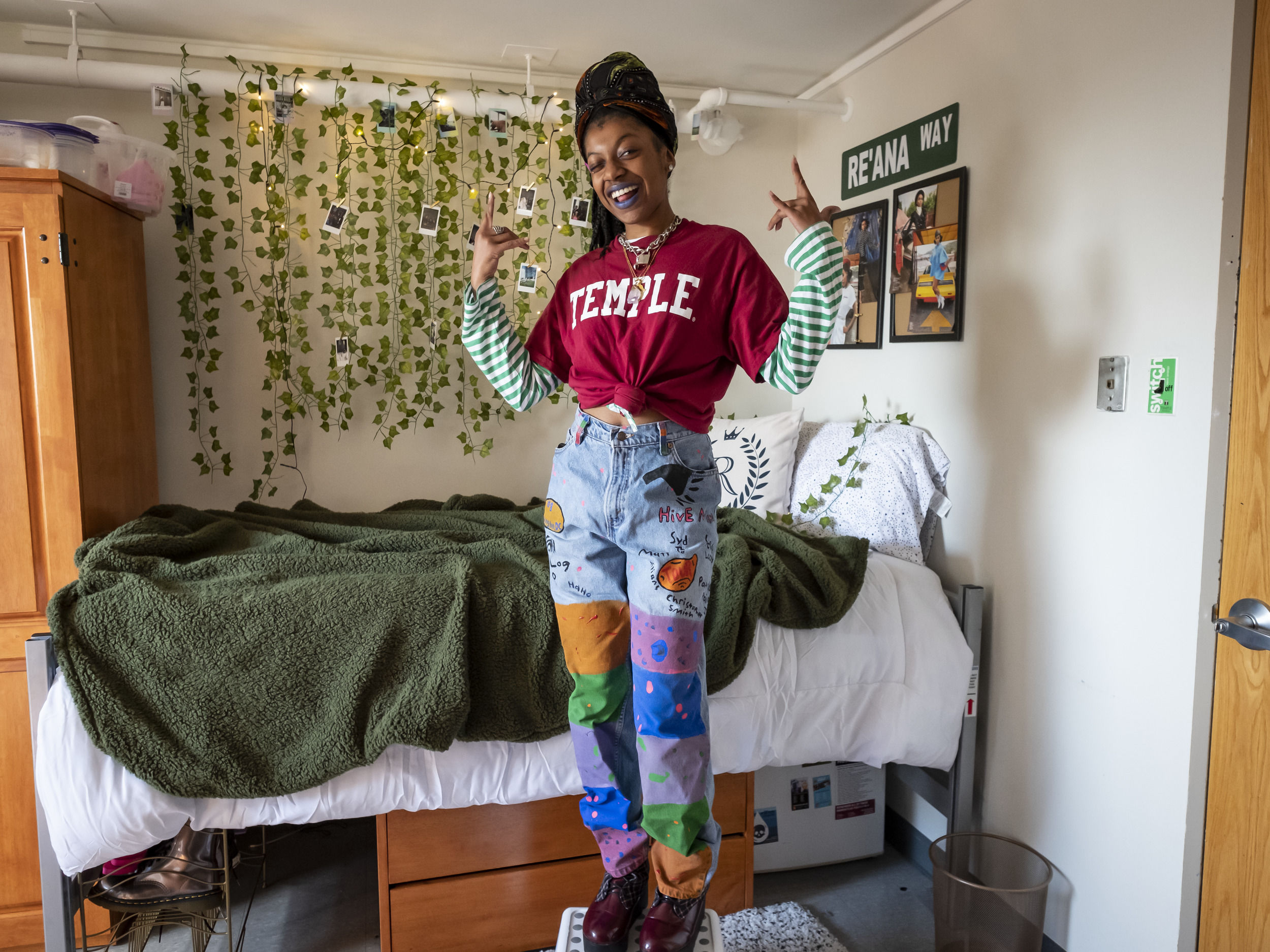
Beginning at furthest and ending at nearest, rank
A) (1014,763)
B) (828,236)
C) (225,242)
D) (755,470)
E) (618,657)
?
(225,242)
(755,470)
(1014,763)
(618,657)
(828,236)

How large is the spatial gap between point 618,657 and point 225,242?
1904 millimetres

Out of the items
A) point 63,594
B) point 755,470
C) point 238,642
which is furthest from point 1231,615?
point 63,594

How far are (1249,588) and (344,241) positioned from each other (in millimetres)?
2432

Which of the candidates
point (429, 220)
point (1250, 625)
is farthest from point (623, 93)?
point (429, 220)

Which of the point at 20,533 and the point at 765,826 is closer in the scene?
the point at 20,533

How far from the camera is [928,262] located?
2.21 m

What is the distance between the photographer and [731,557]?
5.82 feet

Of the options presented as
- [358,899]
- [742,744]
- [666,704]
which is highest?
[666,704]

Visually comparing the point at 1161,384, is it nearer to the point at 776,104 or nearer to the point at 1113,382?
the point at 1113,382

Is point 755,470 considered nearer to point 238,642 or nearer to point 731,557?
point 731,557

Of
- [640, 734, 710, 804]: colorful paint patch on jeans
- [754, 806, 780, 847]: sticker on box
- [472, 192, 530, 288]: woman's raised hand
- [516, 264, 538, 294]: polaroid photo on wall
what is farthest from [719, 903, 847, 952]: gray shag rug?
[516, 264, 538, 294]: polaroid photo on wall

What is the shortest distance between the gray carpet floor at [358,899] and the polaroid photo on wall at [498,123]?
198cm

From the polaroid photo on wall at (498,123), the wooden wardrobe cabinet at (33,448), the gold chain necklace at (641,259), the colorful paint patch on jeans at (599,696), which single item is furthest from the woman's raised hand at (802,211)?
the wooden wardrobe cabinet at (33,448)

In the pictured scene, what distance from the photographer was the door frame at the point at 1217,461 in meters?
1.37
